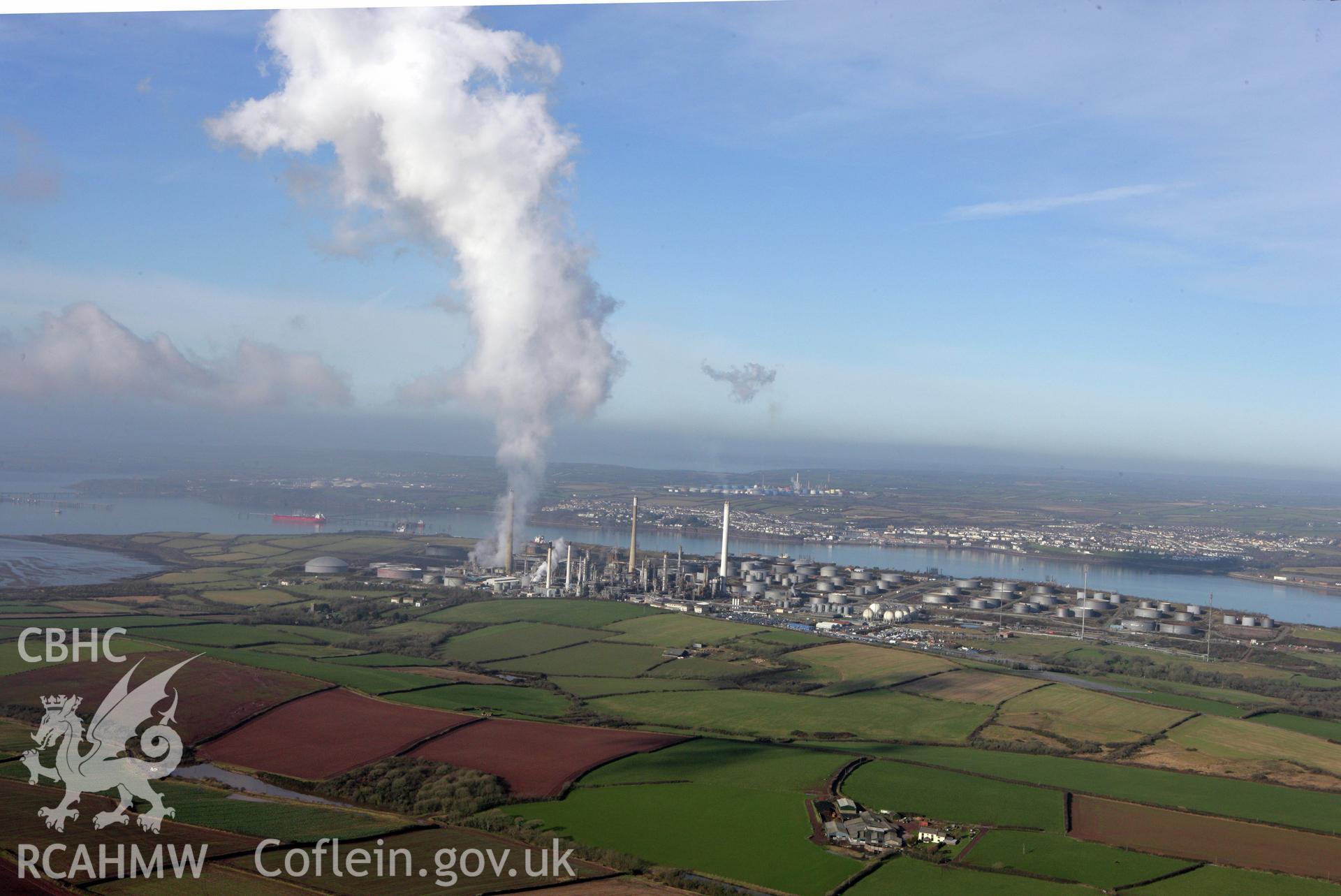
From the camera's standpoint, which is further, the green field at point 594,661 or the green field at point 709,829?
the green field at point 594,661

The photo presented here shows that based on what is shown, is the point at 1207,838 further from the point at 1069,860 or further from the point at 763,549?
the point at 763,549

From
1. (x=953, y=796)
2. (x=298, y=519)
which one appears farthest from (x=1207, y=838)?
(x=298, y=519)

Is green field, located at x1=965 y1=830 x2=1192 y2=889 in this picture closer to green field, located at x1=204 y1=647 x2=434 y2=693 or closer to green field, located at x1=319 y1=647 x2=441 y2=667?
green field, located at x1=204 y1=647 x2=434 y2=693

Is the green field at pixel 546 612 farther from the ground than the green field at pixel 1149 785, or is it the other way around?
the green field at pixel 1149 785

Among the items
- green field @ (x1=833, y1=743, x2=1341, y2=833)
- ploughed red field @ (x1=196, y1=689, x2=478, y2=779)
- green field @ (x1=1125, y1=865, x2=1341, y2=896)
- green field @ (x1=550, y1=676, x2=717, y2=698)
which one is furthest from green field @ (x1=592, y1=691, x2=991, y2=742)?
green field @ (x1=1125, y1=865, x2=1341, y2=896)

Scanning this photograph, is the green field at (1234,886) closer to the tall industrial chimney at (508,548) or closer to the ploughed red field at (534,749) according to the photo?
the ploughed red field at (534,749)

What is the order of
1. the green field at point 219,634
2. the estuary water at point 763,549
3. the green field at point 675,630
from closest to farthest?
1. the green field at point 219,634
2. the green field at point 675,630
3. the estuary water at point 763,549

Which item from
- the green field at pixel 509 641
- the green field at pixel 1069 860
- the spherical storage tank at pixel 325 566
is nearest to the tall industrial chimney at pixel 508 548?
the spherical storage tank at pixel 325 566
